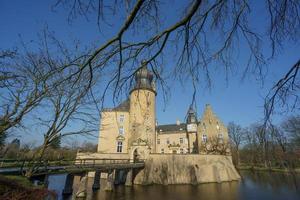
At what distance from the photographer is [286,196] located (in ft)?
50.8

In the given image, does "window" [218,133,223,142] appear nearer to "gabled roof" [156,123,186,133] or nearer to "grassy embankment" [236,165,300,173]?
"gabled roof" [156,123,186,133]

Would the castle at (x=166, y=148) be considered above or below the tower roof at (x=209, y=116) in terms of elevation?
below

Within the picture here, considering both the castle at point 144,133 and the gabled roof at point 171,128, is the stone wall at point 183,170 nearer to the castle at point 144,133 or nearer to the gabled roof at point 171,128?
the castle at point 144,133

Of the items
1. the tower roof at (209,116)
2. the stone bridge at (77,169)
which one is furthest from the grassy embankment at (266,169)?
the stone bridge at (77,169)

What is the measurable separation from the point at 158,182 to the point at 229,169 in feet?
35.8

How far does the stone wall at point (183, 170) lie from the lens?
23.6m

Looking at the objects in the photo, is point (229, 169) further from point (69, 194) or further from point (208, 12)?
point (208, 12)

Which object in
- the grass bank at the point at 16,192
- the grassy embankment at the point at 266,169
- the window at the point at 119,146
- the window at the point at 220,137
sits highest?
the window at the point at 220,137

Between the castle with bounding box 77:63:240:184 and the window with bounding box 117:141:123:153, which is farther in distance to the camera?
the window with bounding box 117:141:123:153

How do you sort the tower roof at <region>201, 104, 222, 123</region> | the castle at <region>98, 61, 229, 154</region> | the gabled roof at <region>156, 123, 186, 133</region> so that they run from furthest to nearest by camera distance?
the gabled roof at <region>156, 123, 186, 133</region> < the tower roof at <region>201, 104, 222, 123</region> < the castle at <region>98, 61, 229, 154</region>

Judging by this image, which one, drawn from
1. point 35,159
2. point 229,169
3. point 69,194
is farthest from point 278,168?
point 35,159

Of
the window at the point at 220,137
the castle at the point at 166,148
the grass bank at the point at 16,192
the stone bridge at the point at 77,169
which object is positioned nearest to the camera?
the grass bank at the point at 16,192

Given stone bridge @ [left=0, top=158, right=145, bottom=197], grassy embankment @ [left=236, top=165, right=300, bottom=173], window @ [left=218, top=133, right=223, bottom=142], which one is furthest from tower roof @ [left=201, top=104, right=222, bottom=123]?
stone bridge @ [left=0, top=158, right=145, bottom=197]

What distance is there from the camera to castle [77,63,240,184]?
24.1 meters
